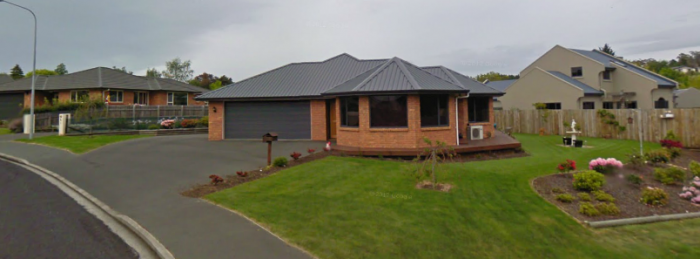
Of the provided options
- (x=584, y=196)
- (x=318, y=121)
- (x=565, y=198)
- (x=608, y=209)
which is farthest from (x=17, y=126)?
(x=608, y=209)

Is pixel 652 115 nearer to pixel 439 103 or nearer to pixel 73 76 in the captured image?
pixel 439 103

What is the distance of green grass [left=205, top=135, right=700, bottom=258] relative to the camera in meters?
4.59

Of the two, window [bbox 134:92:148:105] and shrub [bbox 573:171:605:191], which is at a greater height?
window [bbox 134:92:148:105]

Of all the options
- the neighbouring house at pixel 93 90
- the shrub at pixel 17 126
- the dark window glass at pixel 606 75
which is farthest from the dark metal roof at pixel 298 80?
the dark window glass at pixel 606 75

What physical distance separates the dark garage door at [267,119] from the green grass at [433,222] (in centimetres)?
896

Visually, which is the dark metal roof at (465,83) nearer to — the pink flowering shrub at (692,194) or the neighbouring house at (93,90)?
the pink flowering shrub at (692,194)

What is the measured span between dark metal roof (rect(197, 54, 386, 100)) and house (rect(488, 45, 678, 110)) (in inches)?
692

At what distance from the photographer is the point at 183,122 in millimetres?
25391

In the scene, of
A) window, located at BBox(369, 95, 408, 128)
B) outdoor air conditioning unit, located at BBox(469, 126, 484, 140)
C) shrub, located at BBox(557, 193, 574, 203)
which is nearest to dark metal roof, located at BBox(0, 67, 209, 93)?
window, located at BBox(369, 95, 408, 128)

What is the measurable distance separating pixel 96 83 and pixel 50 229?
32.7m

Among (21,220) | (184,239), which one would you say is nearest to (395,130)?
(184,239)

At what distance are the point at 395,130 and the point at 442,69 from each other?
8517 mm

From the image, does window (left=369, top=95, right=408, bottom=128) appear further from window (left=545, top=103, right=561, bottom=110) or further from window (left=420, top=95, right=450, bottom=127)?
window (left=545, top=103, right=561, bottom=110)

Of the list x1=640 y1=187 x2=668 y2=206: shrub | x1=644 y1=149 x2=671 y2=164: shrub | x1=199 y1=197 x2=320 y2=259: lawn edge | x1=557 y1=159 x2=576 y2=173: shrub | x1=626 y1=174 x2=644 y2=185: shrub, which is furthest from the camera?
x1=644 y1=149 x2=671 y2=164: shrub
